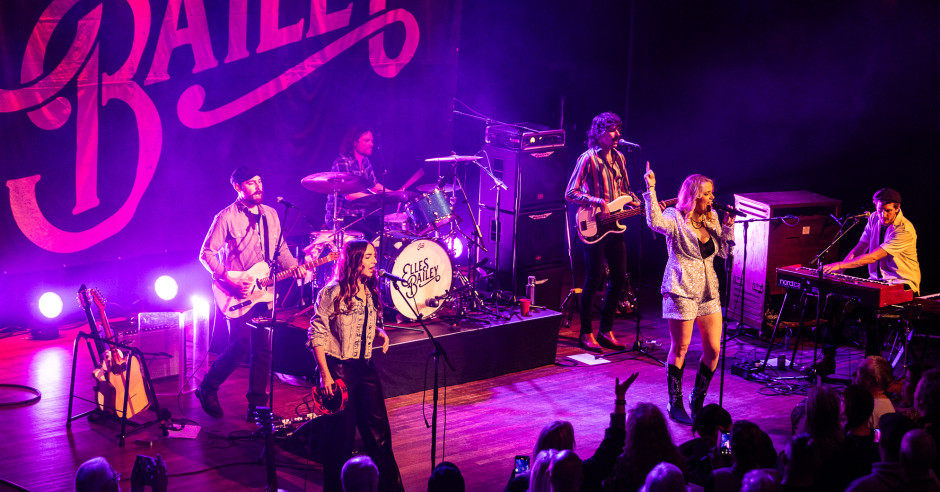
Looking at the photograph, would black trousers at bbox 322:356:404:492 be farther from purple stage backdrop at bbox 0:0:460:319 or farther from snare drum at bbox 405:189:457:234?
snare drum at bbox 405:189:457:234

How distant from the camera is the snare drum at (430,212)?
29.0ft

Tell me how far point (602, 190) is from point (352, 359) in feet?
13.0

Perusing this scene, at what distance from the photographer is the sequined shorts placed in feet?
23.2

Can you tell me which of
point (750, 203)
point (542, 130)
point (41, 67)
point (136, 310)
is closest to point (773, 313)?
point (750, 203)

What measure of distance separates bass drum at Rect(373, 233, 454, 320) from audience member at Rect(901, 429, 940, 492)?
4.69m

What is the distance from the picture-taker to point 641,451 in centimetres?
454

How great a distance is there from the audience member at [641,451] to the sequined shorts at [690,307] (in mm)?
2577

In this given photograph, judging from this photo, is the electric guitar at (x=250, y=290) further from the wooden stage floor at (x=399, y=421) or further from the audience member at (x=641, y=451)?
the audience member at (x=641, y=451)

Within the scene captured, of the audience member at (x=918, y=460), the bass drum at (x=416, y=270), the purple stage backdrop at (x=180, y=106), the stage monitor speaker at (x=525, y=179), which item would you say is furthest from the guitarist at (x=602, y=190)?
the audience member at (x=918, y=460)

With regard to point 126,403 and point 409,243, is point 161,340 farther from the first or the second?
point 409,243

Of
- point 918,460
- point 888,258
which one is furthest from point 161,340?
point 888,258

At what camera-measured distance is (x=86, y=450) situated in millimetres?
6742

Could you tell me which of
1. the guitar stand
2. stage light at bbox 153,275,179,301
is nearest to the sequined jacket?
the guitar stand

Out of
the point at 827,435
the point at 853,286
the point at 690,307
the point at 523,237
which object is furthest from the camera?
Answer: the point at 523,237
